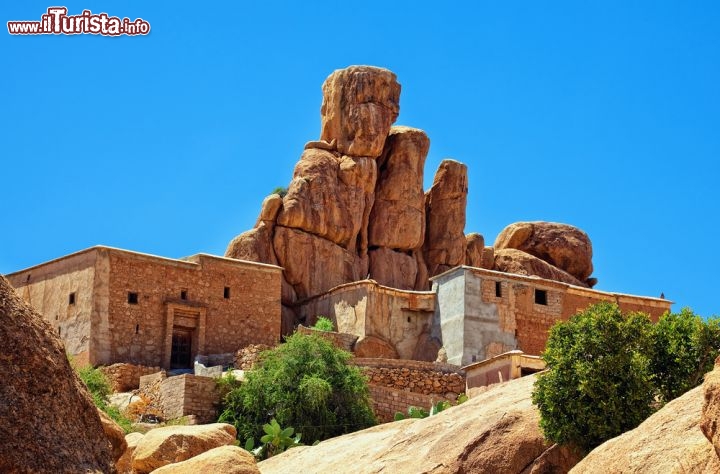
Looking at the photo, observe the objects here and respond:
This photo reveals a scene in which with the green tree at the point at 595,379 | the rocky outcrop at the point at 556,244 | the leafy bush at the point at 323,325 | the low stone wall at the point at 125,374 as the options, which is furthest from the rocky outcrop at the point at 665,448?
the rocky outcrop at the point at 556,244

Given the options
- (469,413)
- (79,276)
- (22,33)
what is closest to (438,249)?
(79,276)

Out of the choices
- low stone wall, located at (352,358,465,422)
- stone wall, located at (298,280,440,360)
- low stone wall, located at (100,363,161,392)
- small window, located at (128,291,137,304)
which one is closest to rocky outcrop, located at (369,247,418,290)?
stone wall, located at (298,280,440,360)

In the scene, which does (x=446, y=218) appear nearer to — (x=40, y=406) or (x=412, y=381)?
(x=412, y=381)

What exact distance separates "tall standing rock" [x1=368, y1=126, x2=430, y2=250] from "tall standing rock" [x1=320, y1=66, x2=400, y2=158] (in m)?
1.20

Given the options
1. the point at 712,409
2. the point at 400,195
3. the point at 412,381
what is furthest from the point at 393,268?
the point at 712,409

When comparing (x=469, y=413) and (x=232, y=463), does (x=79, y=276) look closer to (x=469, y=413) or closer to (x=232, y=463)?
(x=469, y=413)

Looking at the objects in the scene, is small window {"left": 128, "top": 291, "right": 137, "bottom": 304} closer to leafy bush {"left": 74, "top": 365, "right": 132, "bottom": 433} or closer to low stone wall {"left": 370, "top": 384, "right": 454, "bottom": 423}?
leafy bush {"left": 74, "top": 365, "right": 132, "bottom": 433}

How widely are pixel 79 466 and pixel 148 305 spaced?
3131 cm

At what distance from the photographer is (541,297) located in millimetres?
41594

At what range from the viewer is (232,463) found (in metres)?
13.2

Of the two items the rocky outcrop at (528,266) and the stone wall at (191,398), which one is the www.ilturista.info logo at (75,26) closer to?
the stone wall at (191,398)

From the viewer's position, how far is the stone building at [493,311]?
1577 inches

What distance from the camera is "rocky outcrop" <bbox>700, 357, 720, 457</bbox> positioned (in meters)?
9.16

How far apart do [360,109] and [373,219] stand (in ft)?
17.3
